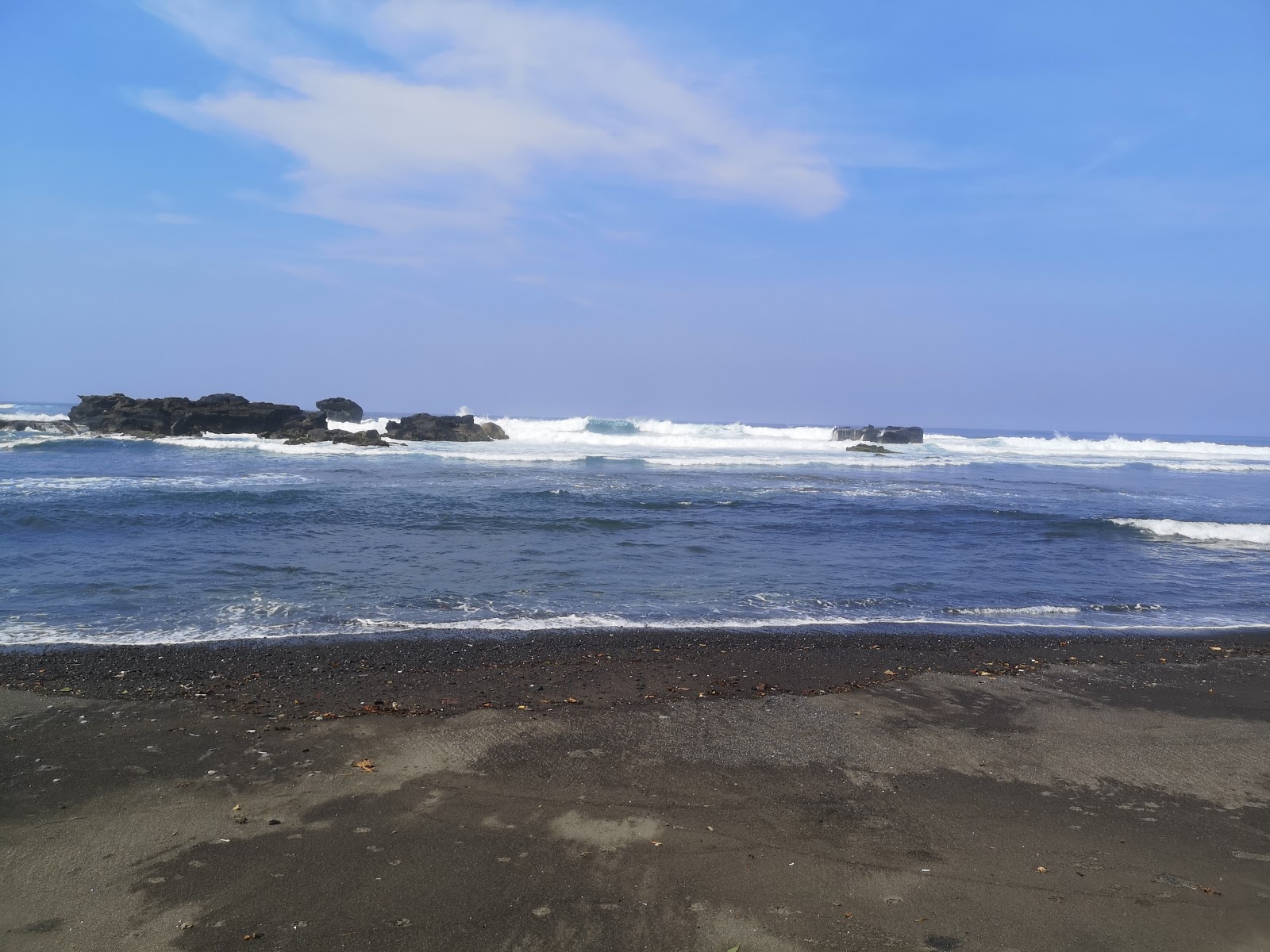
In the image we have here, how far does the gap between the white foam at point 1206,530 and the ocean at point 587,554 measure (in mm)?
95

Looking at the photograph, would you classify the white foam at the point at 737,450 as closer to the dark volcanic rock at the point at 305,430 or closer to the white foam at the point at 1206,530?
the dark volcanic rock at the point at 305,430

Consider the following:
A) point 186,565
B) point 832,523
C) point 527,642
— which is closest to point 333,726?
point 527,642

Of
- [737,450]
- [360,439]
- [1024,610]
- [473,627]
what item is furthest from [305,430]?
[1024,610]

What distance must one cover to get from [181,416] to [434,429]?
1648 cm

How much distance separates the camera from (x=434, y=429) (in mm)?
52781

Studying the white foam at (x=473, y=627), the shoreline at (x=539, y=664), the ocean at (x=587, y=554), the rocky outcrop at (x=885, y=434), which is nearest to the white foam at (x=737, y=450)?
the rocky outcrop at (x=885, y=434)

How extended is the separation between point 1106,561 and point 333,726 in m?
15.4

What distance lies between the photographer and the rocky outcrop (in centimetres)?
6781

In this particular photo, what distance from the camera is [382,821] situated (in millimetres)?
4414

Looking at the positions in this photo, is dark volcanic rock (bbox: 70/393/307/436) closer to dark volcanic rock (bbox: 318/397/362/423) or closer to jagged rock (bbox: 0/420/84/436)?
jagged rock (bbox: 0/420/84/436)

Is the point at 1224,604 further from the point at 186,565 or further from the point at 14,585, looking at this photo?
the point at 14,585

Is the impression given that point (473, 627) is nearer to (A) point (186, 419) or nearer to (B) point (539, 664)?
(B) point (539, 664)

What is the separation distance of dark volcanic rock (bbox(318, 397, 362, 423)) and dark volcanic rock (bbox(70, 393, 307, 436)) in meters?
10.3

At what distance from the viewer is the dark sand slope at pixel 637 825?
3574 millimetres
